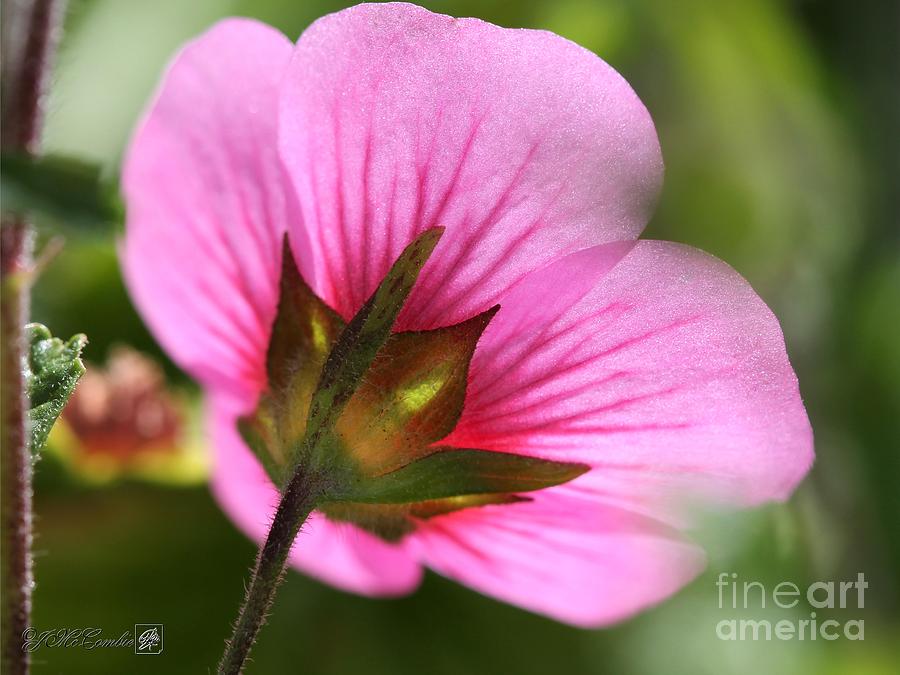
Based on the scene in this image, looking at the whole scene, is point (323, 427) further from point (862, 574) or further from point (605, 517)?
point (862, 574)

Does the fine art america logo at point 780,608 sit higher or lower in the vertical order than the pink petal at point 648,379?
lower

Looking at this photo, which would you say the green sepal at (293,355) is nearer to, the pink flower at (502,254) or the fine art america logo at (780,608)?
the pink flower at (502,254)

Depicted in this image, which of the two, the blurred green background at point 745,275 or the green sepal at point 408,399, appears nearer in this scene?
the green sepal at point 408,399

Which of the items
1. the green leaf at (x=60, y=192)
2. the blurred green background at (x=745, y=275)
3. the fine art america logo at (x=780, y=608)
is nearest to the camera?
the green leaf at (x=60, y=192)

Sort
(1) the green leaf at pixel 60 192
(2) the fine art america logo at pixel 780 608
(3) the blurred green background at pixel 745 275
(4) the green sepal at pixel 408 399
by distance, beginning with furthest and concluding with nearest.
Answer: (3) the blurred green background at pixel 745 275
(2) the fine art america logo at pixel 780 608
(4) the green sepal at pixel 408 399
(1) the green leaf at pixel 60 192

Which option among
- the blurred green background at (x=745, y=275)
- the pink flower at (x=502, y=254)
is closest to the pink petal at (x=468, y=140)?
the pink flower at (x=502, y=254)

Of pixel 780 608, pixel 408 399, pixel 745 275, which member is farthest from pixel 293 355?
pixel 745 275
